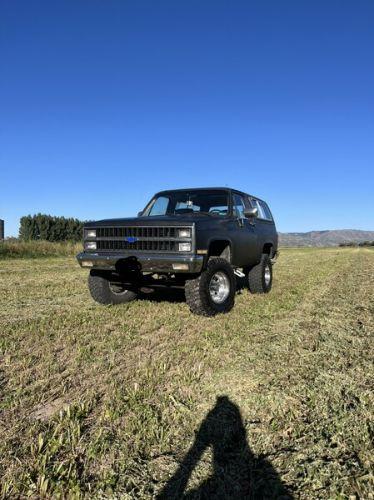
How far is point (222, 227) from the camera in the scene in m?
6.69

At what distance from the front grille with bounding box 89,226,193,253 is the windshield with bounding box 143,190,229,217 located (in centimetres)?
140

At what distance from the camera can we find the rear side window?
8.90 metres

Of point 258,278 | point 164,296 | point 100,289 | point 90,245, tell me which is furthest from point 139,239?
point 258,278

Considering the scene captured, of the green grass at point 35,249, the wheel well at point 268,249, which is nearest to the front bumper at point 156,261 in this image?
the wheel well at point 268,249

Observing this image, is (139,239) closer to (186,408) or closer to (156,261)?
(156,261)

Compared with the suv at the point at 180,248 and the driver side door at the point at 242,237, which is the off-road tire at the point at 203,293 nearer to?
the suv at the point at 180,248

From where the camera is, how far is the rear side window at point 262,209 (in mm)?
8897

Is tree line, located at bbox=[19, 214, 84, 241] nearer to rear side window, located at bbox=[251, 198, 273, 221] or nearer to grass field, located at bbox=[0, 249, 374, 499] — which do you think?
rear side window, located at bbox=[251, 198, 273, 221]

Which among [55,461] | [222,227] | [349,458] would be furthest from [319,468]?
[222,227]

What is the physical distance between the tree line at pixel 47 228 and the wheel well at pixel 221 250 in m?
28.2

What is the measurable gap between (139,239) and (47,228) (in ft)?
97.1

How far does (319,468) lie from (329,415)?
2.13 ft

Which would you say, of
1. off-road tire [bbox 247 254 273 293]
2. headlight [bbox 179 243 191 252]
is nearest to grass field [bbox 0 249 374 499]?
headlight [bbox 179 243 191 252]

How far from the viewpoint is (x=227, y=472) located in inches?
84.7
